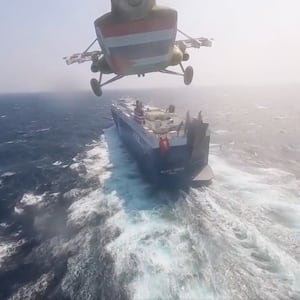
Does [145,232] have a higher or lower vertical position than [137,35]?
lower

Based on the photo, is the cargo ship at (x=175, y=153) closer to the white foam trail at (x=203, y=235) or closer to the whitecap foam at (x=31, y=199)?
the white foam trail at (x=203, y=235)

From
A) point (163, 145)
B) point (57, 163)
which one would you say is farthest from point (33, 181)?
point (163, 145)

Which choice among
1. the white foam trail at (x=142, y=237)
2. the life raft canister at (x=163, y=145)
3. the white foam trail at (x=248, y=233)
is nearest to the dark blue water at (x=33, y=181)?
the white foam trail at (x=142, y=237)

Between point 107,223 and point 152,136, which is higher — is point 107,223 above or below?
below

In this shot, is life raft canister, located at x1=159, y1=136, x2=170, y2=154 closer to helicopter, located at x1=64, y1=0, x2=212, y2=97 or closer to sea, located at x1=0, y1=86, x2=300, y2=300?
sea, located at x1=0, y1=86, x2=300, y2=300

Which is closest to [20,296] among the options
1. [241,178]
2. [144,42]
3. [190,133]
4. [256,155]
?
[144,42]

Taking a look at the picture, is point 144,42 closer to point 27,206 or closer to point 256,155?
point 27,206

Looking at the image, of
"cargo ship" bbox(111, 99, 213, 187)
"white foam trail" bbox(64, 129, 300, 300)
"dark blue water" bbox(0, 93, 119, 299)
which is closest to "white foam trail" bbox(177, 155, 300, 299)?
"white foam trail" bbox(64, 129, 300, 300)

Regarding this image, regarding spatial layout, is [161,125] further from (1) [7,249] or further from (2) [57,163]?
(1) [7,249]
